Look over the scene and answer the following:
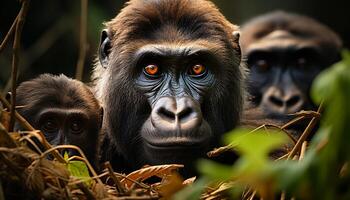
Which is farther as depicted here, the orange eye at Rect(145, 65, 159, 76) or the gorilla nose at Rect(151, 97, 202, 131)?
the orange eye at Rect(145, 65, 159, 76)

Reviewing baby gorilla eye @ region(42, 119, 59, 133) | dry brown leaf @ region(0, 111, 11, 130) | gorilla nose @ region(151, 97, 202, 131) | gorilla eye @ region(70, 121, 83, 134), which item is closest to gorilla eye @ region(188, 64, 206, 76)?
gorilla nose @ region(151, 97, 202, 131)

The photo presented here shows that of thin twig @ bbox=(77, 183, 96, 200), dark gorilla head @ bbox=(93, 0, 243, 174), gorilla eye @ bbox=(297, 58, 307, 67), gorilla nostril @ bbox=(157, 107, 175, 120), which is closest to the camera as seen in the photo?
thin twig @ bbox=(77, 183, 96, 200)

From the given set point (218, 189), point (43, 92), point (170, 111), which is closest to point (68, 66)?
point (43, 92)

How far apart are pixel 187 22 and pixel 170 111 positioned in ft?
2.97

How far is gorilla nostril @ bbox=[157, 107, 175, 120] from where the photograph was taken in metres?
4.20

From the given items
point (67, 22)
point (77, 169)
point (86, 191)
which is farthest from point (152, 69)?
point (67, 22)

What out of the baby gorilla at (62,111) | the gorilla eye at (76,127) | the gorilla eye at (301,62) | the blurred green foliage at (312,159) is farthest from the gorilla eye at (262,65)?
the blurred green foliage at (312,159)

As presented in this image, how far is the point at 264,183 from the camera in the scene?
222cm

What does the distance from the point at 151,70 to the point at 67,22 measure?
5.23 m

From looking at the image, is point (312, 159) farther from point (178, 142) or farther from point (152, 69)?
point (152, 69)

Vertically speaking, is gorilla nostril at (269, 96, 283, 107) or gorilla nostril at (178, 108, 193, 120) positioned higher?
gorilla nostril at (178, 108, 193, 120)

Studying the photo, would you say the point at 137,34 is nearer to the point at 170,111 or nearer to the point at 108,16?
the point at 170,111

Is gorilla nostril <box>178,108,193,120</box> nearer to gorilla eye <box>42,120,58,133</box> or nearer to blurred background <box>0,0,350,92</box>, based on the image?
gorilla eye <box>42,120,58,133</box>

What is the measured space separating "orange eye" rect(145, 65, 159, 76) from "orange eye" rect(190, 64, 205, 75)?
0.23 metres
